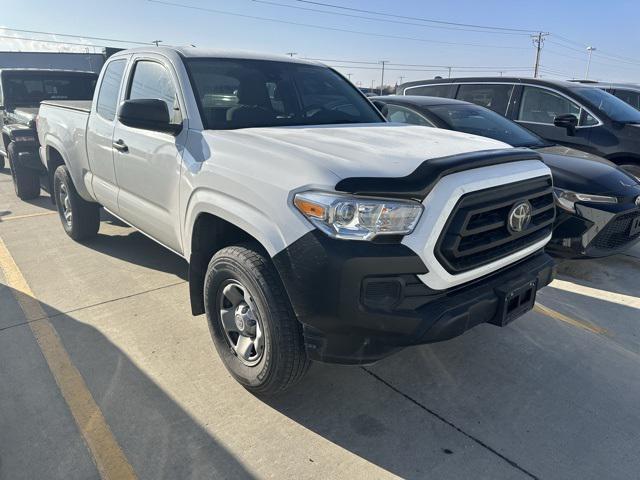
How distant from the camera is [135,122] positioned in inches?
→ 126

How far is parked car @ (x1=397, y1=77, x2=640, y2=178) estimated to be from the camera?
20.4 ft

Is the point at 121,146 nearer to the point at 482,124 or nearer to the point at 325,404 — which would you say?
the point at 325,404

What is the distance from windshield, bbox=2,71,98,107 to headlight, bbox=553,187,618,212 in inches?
322

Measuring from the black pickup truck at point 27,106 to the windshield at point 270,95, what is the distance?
5135 millimetres

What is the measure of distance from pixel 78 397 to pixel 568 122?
20.2 ft

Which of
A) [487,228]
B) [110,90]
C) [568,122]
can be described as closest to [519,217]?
[487,228]

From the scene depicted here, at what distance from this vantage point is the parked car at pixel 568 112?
20.4ft

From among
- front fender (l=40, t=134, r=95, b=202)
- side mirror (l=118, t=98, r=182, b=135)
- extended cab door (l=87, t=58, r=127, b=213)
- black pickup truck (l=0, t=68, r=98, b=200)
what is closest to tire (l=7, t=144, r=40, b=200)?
black pickup truck (l=0, t=68, r=98, b=200)

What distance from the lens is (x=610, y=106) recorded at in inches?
257

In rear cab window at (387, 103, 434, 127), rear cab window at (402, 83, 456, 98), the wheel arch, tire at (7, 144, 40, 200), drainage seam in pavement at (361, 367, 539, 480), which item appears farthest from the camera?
rear cab window at (402, 83, 456, 98)

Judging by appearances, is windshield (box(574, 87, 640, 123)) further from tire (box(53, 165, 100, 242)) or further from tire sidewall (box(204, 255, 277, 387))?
tire (box(53, 165, 100, 242))

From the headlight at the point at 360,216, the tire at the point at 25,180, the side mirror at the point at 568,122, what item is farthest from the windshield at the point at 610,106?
the tire at the point at 25,180

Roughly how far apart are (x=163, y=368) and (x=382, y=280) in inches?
68.0

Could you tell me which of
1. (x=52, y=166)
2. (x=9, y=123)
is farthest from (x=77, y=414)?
(x=9, y=123)
